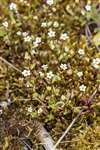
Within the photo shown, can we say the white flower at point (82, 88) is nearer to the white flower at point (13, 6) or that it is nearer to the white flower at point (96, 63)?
the white flower at point (96, 63)

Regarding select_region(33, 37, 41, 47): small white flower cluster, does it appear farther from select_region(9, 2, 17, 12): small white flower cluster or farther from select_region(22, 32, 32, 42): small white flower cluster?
select_region(9, 2, 17, 12): small white flower cluster

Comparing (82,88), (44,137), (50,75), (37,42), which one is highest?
(37,42)

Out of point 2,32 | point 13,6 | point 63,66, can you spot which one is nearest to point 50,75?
point 63,66

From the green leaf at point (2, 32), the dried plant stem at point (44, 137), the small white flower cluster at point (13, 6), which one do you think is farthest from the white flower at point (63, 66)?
the small white flower cluster at point (13, 6)

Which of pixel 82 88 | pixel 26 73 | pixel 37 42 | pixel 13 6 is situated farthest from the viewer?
pixel 13 6

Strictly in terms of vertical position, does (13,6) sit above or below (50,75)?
above

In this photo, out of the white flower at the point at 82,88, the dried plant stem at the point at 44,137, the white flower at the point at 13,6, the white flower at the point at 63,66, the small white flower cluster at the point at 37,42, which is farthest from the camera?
the white flower at the point at 13,6

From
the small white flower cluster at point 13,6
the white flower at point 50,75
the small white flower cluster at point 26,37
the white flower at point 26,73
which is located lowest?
the white flower at point 50,75

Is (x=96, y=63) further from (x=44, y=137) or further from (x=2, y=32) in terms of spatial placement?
(x=2, y=32)

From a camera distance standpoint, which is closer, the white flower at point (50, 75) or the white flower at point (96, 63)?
→ the white flower at point (50, 75)

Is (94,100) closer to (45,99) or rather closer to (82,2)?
(45,99)

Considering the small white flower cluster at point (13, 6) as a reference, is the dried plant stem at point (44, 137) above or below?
below
